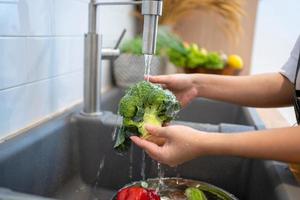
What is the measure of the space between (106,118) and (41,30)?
0.90ft

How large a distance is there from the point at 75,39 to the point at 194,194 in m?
0.57

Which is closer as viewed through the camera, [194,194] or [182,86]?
[194,194]

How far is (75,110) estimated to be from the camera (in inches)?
36.2

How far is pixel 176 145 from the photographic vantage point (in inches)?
21.4

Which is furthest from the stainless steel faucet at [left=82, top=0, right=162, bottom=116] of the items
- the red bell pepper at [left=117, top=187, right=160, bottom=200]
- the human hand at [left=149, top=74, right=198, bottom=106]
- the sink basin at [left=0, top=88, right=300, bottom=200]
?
the red bell pepper at [left=117, top=187, right=160, bottom=200]

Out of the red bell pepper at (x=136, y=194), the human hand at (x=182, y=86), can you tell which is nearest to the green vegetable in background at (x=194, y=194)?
the red bell pepper at (x=136, y=194)

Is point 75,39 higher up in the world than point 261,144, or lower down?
higher up

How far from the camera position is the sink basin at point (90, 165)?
67 cm

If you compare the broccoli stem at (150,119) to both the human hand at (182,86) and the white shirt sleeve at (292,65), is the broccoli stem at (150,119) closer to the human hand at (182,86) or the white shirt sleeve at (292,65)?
the human hand at (182,86)

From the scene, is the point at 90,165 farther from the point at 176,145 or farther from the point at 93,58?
the point at 176,145

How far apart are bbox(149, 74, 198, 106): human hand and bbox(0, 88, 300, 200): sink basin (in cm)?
9

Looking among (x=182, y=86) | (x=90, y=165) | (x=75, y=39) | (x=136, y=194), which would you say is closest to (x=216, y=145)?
(x=136, y=194)

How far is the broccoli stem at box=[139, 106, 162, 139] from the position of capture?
61cm

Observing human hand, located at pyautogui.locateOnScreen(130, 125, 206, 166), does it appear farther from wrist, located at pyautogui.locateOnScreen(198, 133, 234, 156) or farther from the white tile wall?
the white tile wall
